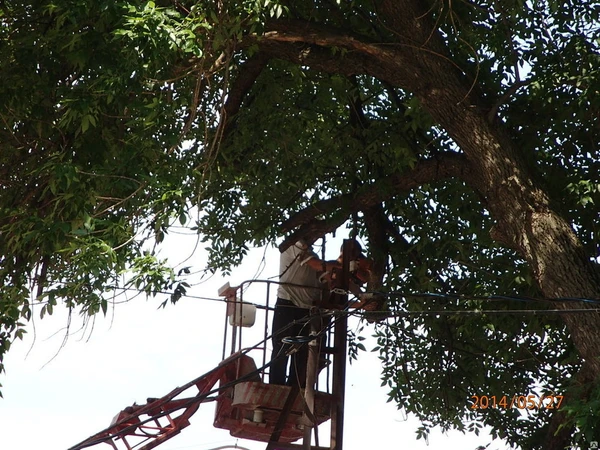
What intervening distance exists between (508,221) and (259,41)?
3.26m

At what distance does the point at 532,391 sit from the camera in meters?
13.8

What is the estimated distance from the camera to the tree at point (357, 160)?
32.5ft

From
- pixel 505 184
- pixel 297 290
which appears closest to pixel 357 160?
pixel 297 290

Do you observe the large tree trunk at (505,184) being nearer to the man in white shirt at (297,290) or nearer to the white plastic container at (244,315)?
the man in white shirt at (297,290)

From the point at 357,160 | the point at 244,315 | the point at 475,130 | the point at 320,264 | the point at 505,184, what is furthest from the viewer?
the point at 357,160

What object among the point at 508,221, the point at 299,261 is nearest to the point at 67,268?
the point at 299,261

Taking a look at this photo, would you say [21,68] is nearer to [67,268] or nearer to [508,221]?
[67,268]

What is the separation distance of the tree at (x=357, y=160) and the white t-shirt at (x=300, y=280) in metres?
0.55

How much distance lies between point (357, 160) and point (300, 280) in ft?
6.69

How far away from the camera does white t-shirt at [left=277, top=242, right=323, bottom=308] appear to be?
12.3 m

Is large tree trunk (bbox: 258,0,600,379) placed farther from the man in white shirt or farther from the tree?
the man in white shirt

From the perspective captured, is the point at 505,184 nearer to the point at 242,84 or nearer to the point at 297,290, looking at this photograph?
the point at 297,290

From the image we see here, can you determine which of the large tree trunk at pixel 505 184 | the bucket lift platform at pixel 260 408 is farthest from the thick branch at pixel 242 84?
the bucket lift platform at pixel 260 408

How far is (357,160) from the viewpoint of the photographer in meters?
13.5
